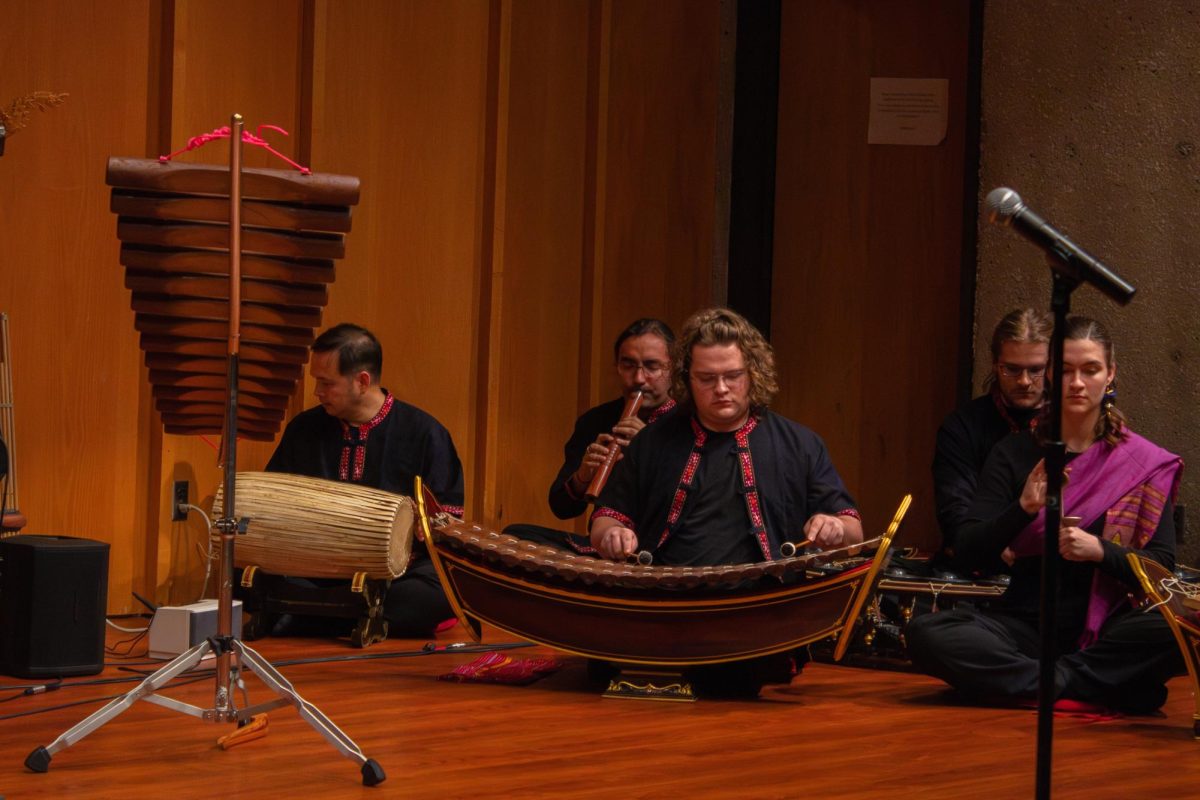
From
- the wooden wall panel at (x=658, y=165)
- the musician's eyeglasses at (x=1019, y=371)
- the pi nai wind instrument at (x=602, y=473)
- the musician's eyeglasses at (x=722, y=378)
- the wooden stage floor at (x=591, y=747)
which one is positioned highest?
the wooden wall panel at (x=658, y=165)

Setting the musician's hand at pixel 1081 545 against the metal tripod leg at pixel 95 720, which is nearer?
the metal tripod leg at pixel 95 720

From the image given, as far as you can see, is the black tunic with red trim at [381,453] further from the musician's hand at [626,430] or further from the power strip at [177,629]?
the power strip at [177,629]

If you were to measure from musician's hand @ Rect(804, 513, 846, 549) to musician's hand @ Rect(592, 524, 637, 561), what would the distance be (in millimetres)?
479

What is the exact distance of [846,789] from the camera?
3.17m

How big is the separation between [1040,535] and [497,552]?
146cm

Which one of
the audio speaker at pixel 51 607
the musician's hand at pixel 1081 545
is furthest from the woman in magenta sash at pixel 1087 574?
the audio speaker at pixel 51 607

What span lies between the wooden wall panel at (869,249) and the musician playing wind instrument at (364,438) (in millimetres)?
1898

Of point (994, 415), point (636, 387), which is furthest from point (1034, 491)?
point (636, 387)

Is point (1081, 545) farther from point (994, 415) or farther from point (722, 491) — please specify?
point (994, 415)

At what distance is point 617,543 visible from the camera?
165 inches

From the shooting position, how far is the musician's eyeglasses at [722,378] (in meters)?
4.26

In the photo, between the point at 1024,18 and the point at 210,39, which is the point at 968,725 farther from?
the point at 210,39

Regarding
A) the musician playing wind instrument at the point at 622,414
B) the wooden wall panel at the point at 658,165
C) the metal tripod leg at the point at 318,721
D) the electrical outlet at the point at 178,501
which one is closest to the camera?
the metal tripod leg at the point at 318,721

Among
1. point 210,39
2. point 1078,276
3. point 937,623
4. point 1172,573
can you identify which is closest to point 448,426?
point 210,39
